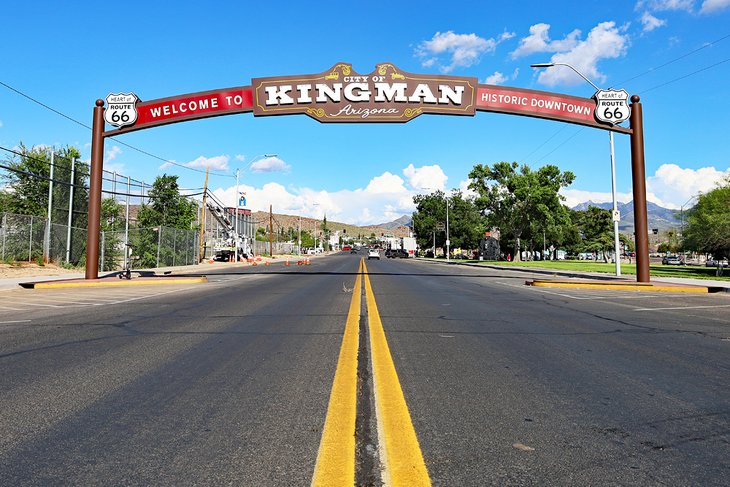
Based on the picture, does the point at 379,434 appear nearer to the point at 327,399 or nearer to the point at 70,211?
the point at 327,399

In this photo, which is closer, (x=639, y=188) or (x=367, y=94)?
(x=639, y=188)

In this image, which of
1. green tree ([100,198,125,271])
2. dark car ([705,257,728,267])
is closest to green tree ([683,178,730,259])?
dark car ([705,257,728,267])

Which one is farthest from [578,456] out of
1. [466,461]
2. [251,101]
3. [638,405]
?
[251,101]

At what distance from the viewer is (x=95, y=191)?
19.8m

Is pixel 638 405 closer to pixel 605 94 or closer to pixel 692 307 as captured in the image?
pixel 692 307

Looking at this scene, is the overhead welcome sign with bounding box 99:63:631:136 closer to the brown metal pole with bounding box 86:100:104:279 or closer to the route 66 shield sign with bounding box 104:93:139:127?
the route 66 shield sign with bounding box 104:93:139:127

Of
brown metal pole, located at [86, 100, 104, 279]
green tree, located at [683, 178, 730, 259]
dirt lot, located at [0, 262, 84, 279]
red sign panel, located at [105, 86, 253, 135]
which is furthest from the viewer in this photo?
green tree, located at [683, 178, 730, 259]

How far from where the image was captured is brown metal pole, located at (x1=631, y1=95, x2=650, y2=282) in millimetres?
19562

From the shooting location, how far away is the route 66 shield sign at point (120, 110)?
20484 mm

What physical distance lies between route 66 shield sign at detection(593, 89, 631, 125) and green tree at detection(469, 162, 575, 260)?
35686 millimetres

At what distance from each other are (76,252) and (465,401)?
3233 centimetres

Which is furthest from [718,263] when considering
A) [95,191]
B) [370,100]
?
[95,191]

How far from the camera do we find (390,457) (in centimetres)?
A: 306

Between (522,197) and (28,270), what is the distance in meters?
46.2
